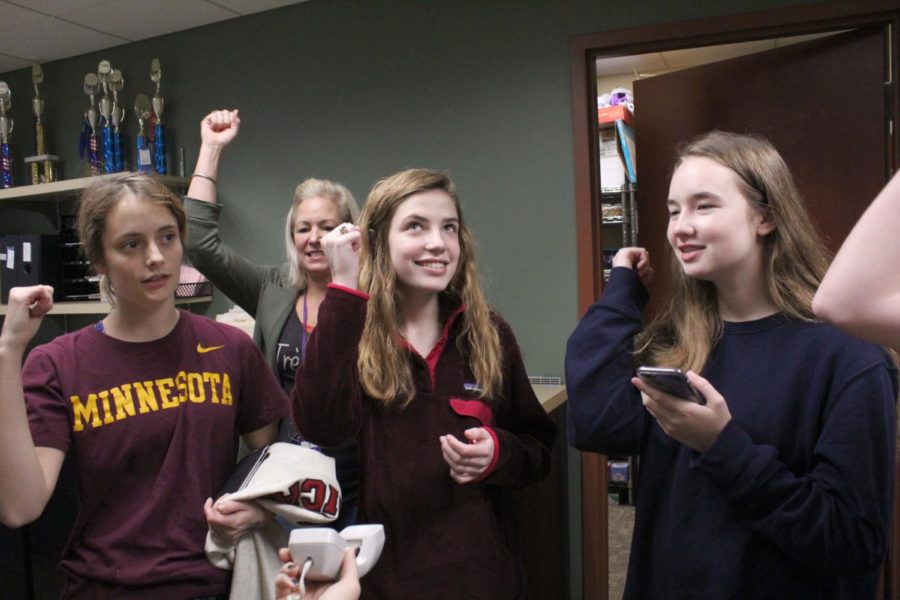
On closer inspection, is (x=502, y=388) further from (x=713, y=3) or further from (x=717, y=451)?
(x=713, y=3)

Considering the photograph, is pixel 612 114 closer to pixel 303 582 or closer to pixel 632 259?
pixel 632 259

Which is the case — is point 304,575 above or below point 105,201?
below

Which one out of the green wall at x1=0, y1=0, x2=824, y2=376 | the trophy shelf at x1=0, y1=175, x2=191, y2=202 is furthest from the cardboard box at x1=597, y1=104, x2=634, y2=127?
the trophy shelf at x1=0, y1=175, x2=191, y2=202

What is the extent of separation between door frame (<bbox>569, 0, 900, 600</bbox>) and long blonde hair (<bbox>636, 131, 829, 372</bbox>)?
1306mm

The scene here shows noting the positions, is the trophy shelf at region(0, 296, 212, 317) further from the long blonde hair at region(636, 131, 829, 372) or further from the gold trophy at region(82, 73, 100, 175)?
the long blonde hair at region(636, 131, 829, 372)

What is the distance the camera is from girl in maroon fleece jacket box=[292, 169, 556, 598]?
1.20m

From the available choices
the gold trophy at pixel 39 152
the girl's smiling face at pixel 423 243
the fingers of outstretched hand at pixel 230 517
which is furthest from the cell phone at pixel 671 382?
the gold trophy at pixel 39 152

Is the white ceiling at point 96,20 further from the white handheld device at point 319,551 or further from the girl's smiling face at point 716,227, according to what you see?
the white handheld device at point 319,551

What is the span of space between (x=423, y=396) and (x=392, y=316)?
173 mm

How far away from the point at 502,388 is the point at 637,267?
1.22 ft

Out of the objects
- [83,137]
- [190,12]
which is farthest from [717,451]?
[83,137]

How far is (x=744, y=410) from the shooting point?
1.11 metres

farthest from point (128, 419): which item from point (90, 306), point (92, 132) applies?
point (92, 132)

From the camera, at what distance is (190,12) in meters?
3.06
